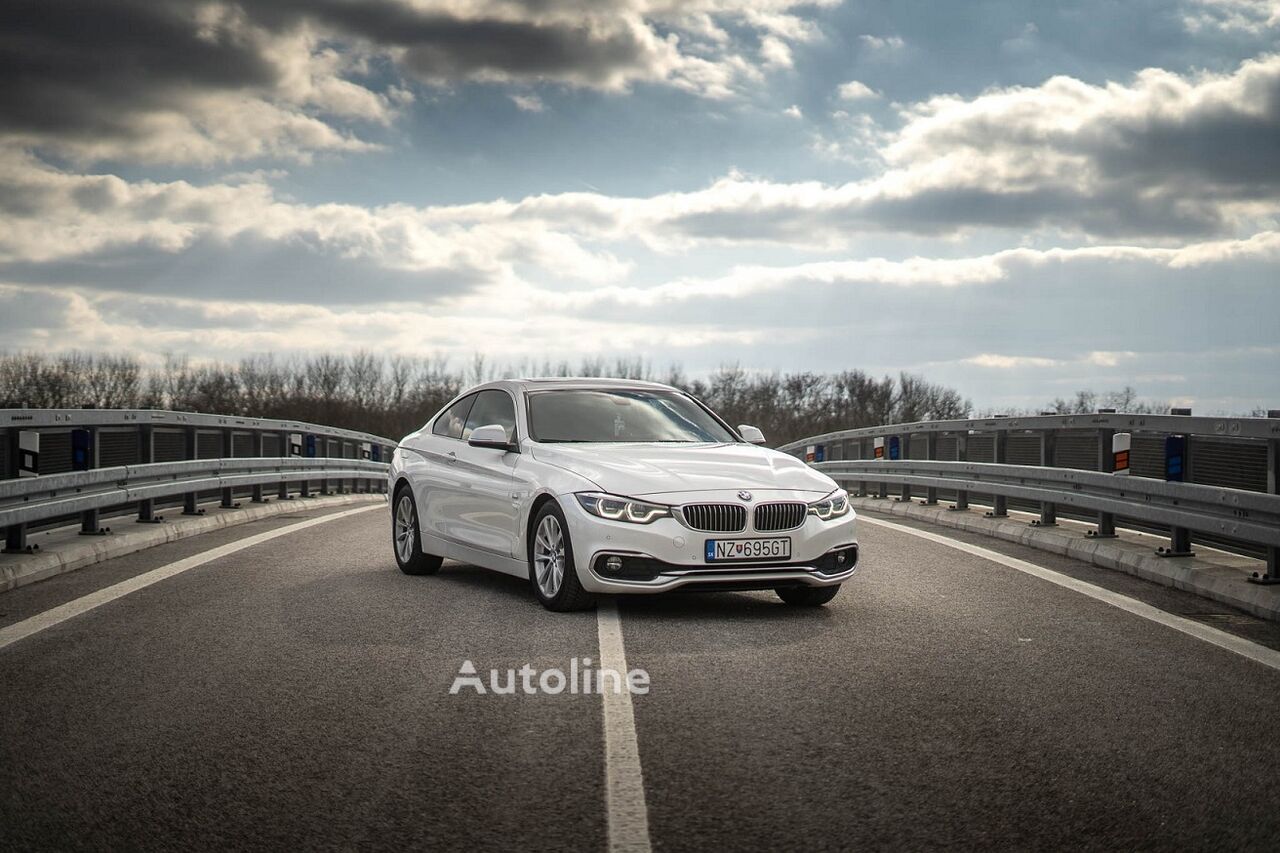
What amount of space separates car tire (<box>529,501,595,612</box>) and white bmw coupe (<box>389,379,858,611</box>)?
0.03ft

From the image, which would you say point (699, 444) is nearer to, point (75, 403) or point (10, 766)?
point (10, 766)

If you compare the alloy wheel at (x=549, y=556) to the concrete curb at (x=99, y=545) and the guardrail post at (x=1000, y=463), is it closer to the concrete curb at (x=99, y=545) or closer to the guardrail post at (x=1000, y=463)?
the concrete curb at (x=99, y=545)

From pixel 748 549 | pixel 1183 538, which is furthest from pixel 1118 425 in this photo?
pixel 748 549

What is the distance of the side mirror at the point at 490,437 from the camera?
8.72m

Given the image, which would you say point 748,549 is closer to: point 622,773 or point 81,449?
point 622,773

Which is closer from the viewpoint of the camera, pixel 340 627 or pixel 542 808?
pixel 542 808

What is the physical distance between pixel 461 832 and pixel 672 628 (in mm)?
3715

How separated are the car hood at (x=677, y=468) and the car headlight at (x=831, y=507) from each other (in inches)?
2.1

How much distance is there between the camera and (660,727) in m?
5.10

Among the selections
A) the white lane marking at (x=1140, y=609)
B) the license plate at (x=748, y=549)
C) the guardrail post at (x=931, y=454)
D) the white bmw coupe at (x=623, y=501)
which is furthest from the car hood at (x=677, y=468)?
the guardrail post at (x=931, y=454)

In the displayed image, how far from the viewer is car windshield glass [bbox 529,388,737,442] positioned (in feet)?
29.6

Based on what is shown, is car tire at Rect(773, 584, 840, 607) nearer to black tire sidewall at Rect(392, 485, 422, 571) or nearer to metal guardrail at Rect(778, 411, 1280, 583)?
metal guardrail at Rect(778, 411, 1280, 583)

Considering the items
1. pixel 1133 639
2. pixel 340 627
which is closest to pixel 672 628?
pixel 340 627

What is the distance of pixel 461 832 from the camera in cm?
384
